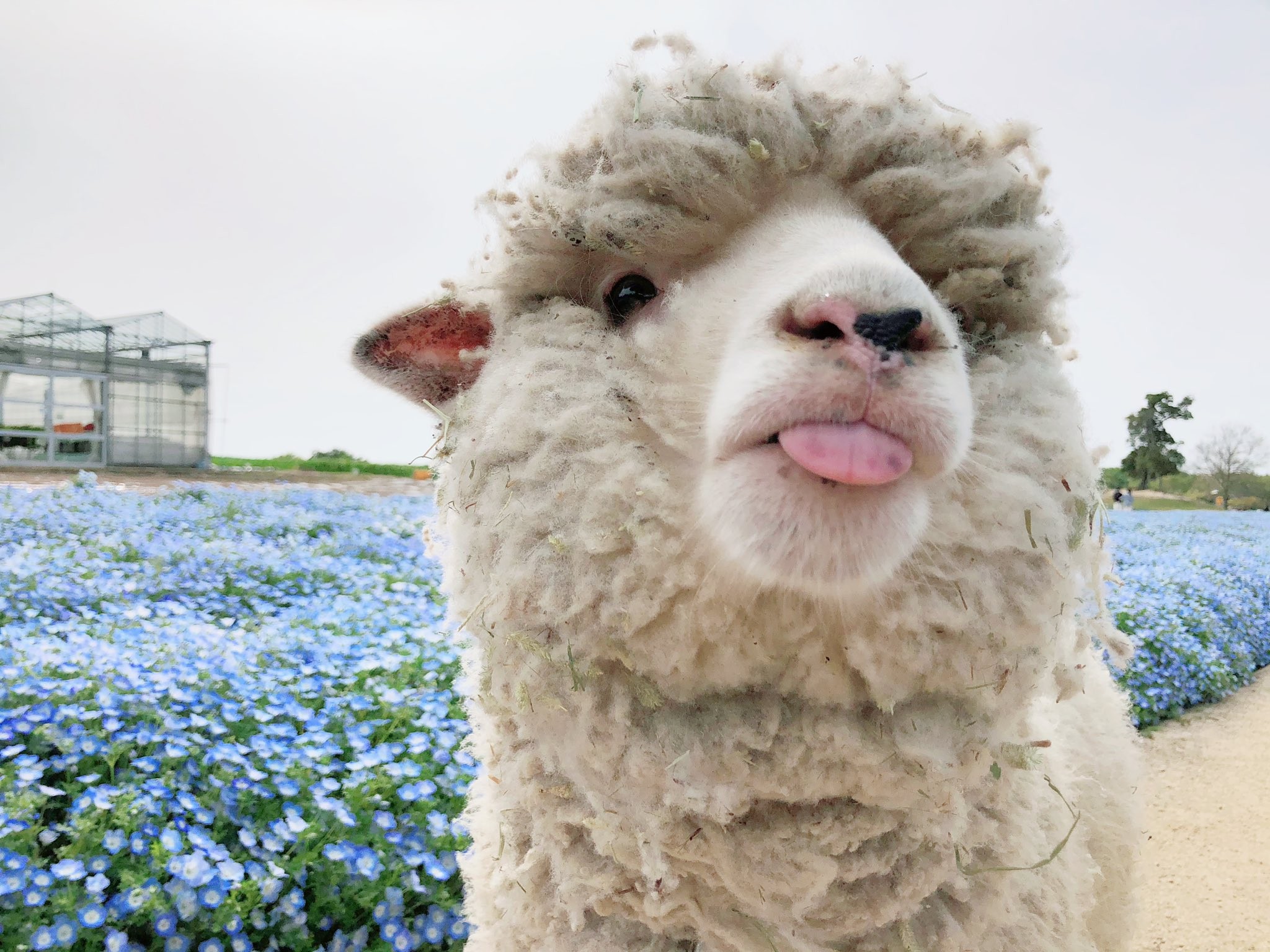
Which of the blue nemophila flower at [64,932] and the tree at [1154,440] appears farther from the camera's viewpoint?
the tree at [1154,440]

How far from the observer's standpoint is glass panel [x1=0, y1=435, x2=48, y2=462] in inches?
565

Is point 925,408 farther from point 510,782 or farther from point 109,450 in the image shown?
point 109,450

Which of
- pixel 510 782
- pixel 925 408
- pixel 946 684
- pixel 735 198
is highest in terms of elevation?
pixel 735 198

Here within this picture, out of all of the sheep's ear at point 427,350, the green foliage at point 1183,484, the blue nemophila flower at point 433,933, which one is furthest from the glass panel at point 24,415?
the green foliage at point 1183,484

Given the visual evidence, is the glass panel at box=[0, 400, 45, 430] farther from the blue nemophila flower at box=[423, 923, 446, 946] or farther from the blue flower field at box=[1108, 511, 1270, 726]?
the blue flower field at box=[1108, 511, 1270, 726]

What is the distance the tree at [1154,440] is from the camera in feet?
95.0

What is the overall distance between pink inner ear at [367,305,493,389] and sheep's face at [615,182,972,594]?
0.61 metres

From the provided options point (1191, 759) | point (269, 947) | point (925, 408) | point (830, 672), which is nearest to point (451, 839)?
point (269, 947)

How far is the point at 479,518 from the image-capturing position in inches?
53.4

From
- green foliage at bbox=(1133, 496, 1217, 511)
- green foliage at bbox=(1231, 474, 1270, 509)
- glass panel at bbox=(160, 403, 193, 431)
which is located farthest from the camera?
green foliage at bbox=(1231, 474, 1270, 509)

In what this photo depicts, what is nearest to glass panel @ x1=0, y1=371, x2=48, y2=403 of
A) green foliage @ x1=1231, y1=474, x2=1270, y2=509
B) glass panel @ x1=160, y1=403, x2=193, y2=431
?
glass panel @ x1=160, y1=403, x2=193, y2=431

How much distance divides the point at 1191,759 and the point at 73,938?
6.06m

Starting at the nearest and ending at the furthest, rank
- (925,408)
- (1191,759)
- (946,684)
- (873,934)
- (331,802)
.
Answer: (925,408) → (946,684) → (873,934) → (331,802) → (1191,759)

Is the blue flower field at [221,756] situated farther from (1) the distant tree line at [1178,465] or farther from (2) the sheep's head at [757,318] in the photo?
(1) the distant tree line at [1178,465]
